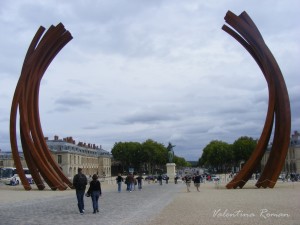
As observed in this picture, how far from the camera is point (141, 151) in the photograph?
127750mm

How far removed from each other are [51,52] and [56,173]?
26.4 ft

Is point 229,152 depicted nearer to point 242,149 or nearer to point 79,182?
point 242,149

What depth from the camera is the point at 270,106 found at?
2692cm

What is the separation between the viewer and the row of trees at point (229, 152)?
12138cm

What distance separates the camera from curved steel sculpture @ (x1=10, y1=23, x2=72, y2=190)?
2895 centimetres

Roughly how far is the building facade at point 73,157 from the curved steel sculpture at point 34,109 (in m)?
57.2

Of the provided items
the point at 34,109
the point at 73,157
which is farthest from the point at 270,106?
the point at 73,157

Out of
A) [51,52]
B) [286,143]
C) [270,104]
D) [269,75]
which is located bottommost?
[286,143]

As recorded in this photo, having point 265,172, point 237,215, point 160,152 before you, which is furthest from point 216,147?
point 237,215

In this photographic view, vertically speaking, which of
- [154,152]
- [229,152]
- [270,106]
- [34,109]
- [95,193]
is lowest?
[95,193]

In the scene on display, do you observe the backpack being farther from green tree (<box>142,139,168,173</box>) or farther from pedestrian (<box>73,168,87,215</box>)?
green tree (<box>142,139,168,173</box>)

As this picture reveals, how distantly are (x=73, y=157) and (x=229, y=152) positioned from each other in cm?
4405

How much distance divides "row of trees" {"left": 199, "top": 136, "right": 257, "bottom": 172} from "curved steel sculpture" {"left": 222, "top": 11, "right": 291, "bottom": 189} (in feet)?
310

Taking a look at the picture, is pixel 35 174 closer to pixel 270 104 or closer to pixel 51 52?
pixel 51 52
